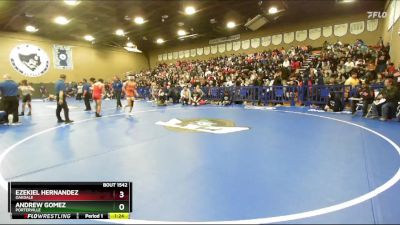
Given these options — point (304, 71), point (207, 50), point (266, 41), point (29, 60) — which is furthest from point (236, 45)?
point (29, 60)

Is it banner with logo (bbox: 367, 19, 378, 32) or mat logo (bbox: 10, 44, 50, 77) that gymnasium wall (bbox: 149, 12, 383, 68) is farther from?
mat logo (bbox: 10, 44, 50, 77)

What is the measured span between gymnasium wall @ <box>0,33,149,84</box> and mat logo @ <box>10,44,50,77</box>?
0.31 meters

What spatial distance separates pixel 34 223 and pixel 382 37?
2186 cm

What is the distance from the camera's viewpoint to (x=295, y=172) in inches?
161

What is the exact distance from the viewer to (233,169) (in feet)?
14.0

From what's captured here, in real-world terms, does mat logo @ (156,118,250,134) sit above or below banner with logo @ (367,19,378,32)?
below

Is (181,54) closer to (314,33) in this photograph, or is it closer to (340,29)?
(314,33)

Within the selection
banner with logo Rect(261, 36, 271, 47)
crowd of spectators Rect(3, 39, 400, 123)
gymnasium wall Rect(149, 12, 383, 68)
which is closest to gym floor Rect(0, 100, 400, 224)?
crowd of spectators Rect(3, 39, 400, 123)

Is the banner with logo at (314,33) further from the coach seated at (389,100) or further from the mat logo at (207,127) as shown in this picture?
the mat logo at (207,127)

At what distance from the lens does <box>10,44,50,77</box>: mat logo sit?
25000mm

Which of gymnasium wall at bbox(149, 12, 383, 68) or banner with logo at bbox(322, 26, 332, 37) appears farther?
banner with logo at bbox(322, 26, 332, 37)

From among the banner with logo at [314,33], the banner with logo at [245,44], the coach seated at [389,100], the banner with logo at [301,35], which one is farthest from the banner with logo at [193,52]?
the coach seated at [389,100]
